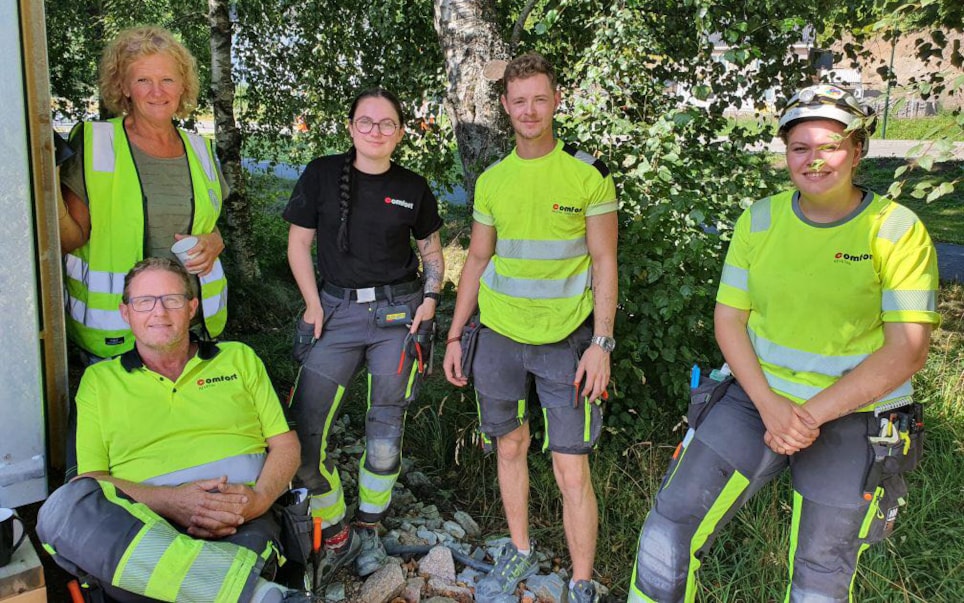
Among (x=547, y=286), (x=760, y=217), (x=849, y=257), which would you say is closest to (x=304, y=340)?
(x=547, y=286)

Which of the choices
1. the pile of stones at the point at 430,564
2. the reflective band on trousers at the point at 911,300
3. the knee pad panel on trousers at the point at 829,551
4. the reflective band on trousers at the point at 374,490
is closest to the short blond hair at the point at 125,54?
the reflective band on trousers at the point at 374,490

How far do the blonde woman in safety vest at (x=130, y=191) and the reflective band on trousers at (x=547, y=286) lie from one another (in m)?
1.25

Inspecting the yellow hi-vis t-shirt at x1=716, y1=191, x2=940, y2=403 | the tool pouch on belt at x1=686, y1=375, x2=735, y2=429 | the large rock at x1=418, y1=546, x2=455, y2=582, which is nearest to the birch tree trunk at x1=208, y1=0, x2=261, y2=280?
the large rock at x1=418, y1=546, x2=455, y2=582

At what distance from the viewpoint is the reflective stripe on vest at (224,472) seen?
2646mm

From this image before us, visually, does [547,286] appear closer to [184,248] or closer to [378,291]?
[378,291]

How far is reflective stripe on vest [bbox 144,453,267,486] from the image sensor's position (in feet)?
8.68

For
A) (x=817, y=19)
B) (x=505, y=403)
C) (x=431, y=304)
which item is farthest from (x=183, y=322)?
(x=817, y=19)

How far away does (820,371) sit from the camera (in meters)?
2.43

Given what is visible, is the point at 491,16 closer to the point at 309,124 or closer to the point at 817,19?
the point at 817,19

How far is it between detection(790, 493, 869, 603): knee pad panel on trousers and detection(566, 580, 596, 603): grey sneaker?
94cm

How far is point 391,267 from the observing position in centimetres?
327

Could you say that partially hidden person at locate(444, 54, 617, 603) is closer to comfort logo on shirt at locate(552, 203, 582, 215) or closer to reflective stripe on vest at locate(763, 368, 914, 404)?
comfort logo on shirt at locate(552, 203, 582, 215)

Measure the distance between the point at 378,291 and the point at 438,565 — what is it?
132cm

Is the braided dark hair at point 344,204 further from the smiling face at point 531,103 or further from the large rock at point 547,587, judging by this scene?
the large rock at point 547,587
